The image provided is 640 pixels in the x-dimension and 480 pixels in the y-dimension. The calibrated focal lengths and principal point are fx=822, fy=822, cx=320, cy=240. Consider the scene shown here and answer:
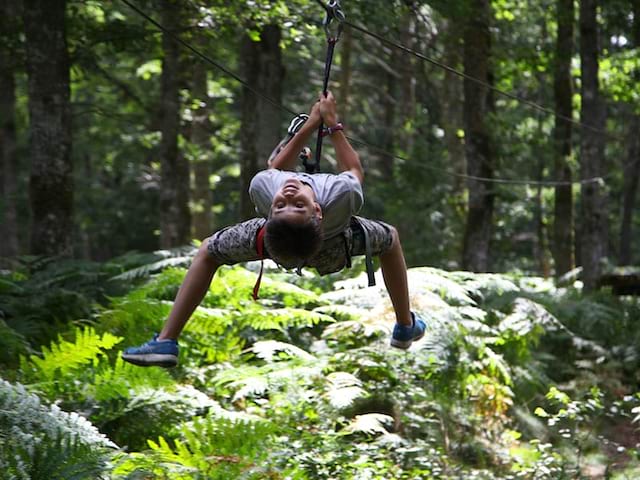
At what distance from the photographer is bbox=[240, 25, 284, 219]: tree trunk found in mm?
10875

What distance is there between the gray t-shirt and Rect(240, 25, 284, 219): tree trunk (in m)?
5.78

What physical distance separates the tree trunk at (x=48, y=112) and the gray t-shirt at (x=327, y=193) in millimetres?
4649

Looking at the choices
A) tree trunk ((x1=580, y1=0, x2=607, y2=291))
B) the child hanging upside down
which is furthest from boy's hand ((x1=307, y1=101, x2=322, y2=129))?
tree trunk ((x1=580, y1=0, x2=607, y2=291))

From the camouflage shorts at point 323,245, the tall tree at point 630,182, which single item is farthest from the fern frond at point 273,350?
the tall tree at point 630,182

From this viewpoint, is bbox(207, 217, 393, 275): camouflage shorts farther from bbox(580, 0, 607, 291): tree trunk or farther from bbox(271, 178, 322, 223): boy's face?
bbox(580, 0, 607, 291): tree trunk

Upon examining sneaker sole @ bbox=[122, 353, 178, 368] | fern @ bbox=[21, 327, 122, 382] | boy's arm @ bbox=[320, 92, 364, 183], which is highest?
boy's arm @ bbox=[320, 92, 364, 183]

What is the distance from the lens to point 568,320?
9969mm

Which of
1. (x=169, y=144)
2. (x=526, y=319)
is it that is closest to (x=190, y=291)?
(x=526, y=319)

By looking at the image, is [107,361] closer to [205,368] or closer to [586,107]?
[205,368]

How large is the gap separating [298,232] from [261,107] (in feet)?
21.9

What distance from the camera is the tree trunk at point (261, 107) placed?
1088 cm

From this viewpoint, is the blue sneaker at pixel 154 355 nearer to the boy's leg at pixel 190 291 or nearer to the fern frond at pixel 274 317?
the boy's leg at pixel 190 291

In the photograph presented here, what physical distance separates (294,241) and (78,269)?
463 cm

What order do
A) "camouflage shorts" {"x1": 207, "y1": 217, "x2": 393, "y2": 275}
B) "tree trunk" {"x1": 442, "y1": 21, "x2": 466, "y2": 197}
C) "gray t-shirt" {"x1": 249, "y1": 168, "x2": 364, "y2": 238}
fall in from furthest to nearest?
"tree trunk" {"x1": 442, "y1": 21, "x2": 466, "y2": 197} < "camouflage shorts" {"x1": 207, "y1": 217, "x2": 393, "y2": 275} < "gray t-shirt" {"x1": 249, "y1": 168, "x2": 364, "y2": 238}
